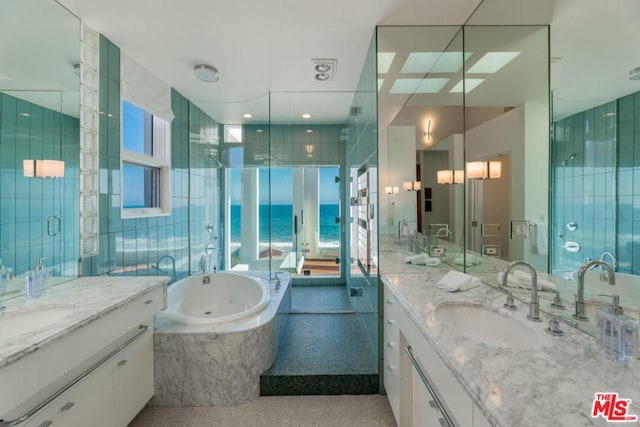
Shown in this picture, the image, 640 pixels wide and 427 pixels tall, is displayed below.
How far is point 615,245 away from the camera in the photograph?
81cm

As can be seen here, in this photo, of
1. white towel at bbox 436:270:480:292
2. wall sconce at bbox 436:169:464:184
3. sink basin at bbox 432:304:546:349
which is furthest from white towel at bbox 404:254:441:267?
sink basin at bbox 432:304:546:349

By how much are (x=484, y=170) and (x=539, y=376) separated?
123cm

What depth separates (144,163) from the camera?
247 centimetres

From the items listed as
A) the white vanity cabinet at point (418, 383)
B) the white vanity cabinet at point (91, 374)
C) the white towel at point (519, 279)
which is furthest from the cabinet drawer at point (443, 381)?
the white vanity cabinet at point (91, 374)

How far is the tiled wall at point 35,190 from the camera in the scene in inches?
54.8

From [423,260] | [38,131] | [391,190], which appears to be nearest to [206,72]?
[38,131]

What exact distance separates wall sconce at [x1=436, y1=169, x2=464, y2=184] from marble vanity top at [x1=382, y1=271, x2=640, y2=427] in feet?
3.49

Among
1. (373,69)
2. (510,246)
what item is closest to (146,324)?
(510,246)

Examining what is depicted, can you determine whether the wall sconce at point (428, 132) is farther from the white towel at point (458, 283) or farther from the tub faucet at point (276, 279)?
the tub faucet at point (276, 279)

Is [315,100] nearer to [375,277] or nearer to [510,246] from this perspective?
[375,277]

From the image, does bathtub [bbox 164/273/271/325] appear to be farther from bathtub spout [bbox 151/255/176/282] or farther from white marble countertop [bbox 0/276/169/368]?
white marble countertop [bbox 0/276/169/368]

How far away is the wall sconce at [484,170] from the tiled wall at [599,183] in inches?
18.9

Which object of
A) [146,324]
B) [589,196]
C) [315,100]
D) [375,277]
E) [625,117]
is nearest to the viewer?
[625,117]

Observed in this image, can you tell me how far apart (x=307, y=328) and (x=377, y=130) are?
6.76 ft
